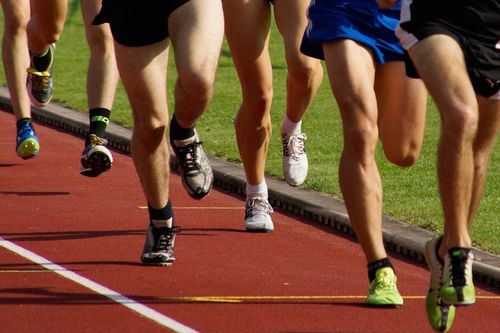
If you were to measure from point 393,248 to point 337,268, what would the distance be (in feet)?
2.32

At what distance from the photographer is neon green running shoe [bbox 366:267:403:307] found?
25.7ft

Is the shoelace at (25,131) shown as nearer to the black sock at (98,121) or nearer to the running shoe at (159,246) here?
the black sock at (98,121)

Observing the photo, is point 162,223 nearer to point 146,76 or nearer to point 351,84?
point 146,76

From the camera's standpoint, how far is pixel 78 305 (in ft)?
26.0

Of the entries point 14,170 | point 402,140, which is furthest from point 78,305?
point 14,170

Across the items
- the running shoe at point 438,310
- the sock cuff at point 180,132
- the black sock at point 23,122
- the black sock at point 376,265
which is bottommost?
the running shoe at point 438,310

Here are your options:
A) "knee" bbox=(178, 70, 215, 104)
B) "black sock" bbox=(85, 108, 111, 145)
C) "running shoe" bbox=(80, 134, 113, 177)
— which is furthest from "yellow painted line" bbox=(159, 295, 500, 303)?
"black sock" bbox=(85, 108, 111, 145)

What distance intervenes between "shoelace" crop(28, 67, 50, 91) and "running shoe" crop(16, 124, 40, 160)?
51cm

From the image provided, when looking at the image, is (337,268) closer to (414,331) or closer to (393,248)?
(393,248)

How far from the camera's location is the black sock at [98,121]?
11305mm

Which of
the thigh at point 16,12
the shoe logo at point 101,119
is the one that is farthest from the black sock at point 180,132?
the thigh at point 16,12

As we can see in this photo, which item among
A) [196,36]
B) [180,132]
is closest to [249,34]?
[180,132]

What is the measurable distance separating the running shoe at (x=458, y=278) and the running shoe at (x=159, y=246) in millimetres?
2206

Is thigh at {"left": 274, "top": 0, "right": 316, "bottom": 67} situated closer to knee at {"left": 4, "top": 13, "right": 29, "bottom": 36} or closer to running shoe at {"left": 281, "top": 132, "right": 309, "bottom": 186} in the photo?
running shoe at {"left": 281, "top": 132, "right": 309, "bottom": 186}
